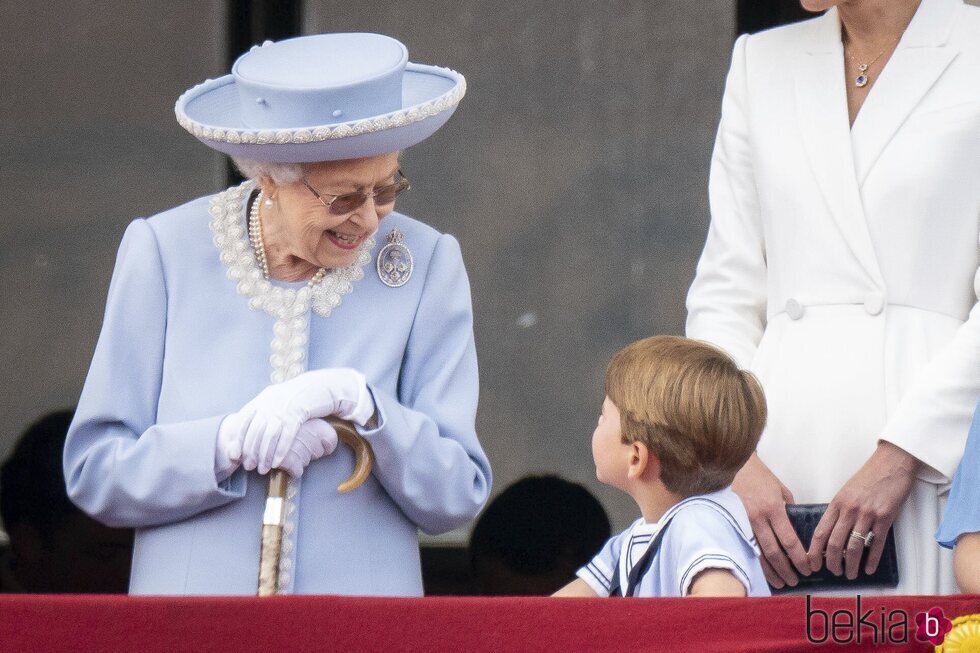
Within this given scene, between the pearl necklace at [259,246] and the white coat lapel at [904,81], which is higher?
the white coat lapel at [904,81]

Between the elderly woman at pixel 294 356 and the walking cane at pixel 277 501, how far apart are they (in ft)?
0.06

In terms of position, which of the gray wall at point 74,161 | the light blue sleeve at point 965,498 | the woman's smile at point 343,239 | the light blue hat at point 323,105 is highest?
the light blue hat at point 323,105

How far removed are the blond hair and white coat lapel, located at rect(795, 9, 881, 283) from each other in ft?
1.74

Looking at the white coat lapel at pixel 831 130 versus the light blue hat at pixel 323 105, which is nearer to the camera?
the light blue hat at pixel 323 105

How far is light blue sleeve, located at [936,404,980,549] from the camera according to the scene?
2.86 metres

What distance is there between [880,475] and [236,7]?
2525mm

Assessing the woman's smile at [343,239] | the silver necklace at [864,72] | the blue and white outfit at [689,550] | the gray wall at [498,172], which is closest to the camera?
the blue and white outfit at [689,550]

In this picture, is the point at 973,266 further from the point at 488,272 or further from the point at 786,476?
the point at 488,272

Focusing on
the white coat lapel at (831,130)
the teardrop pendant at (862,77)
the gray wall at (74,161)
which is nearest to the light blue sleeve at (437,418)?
the white coat lapel at (831,130)

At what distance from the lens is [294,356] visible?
2.97 metres

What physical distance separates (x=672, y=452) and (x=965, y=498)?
18.0 inches

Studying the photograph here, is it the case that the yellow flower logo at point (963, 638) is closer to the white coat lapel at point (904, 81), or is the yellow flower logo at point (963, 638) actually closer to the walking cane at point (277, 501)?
the walking cane at point (277, 501)

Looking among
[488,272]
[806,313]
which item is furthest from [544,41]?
[806,313]

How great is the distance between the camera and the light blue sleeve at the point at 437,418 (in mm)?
2861
